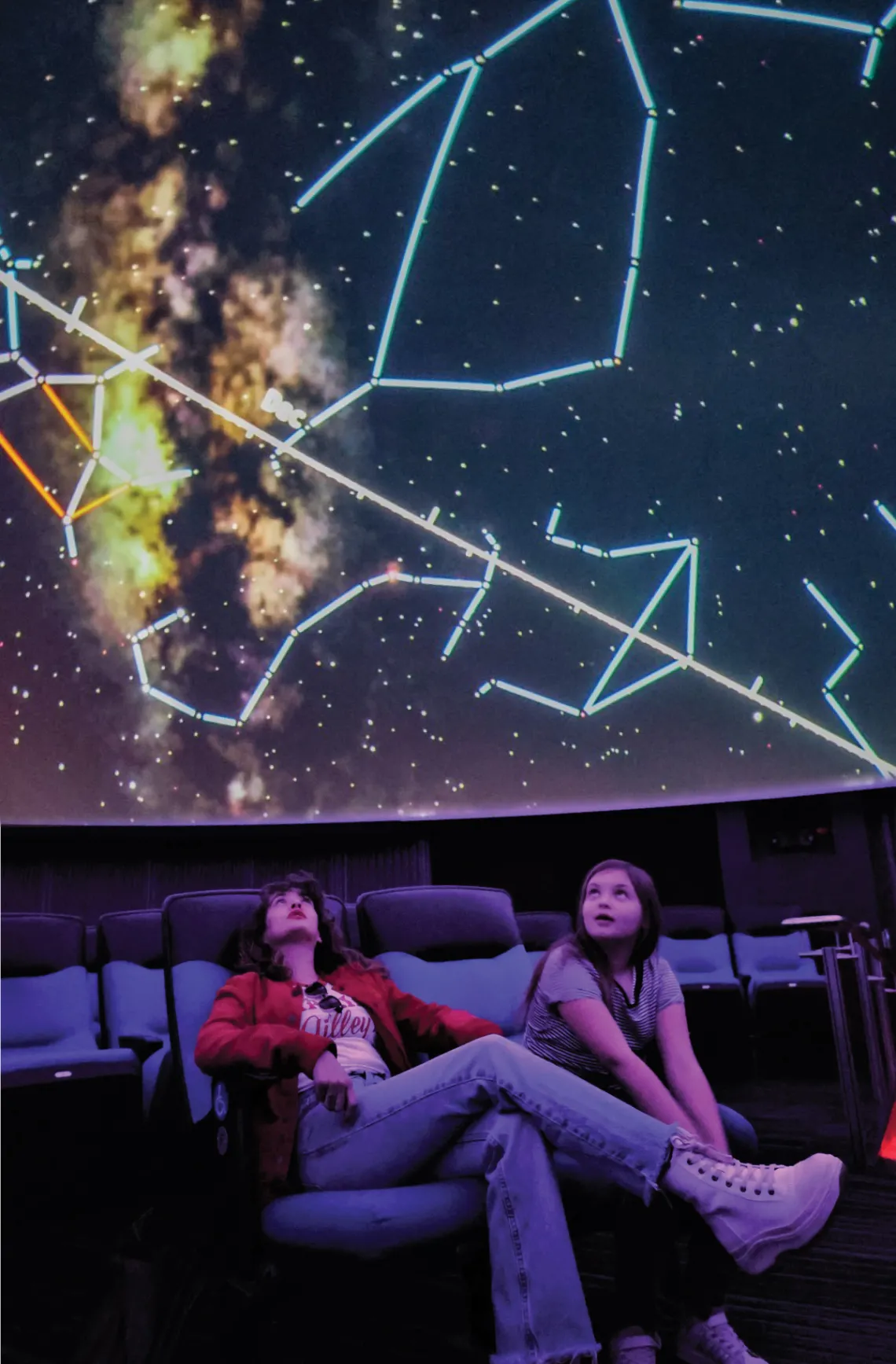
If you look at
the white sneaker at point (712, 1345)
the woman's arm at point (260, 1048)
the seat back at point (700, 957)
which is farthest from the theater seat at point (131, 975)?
the seat back at point (700, 957)

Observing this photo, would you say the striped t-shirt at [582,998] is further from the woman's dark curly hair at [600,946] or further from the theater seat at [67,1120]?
the theater seat at [67,1120]

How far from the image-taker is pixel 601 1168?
141 cm

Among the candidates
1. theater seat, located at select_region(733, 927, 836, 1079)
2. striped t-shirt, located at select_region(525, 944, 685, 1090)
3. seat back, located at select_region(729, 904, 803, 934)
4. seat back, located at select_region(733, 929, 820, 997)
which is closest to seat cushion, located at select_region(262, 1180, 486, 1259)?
striped t-shirt, located at select_region(525, 944, 685, 1090)

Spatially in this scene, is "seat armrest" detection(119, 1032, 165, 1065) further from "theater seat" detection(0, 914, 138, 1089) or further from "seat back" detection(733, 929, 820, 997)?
"seat back" detection(733, 929, 820, 997)

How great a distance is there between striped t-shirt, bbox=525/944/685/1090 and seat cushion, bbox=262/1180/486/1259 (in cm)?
38

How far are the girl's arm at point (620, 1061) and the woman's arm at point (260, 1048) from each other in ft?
1.41

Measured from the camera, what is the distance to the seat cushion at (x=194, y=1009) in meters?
1.74

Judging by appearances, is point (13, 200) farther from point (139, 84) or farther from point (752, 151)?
point (752, 151)

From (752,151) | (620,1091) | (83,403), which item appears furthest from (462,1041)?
(752,151)

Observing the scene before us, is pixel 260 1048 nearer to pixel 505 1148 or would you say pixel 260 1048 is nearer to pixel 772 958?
pixel 505 1148

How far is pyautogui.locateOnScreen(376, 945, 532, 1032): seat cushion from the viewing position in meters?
2.32

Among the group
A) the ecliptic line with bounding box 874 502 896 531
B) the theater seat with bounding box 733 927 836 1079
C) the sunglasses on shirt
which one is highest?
the ecliptic line with bounding box 874 502 896 531

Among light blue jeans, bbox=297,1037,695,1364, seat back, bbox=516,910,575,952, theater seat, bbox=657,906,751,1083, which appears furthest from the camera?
theater seat, bbox=657,906,751,1083

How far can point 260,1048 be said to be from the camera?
1549 mm
